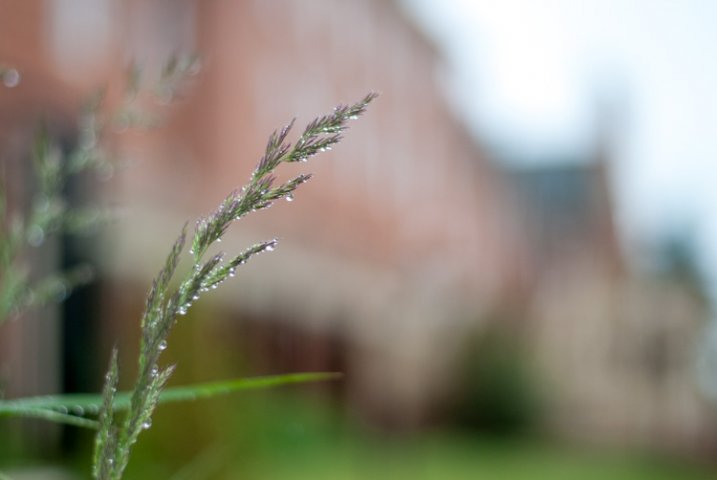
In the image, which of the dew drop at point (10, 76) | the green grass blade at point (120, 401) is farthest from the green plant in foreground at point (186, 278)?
the dew drop at point (10, 76)

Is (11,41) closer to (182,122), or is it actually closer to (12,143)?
(12,143)

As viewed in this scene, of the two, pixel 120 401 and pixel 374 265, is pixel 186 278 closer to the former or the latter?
pixel 120 401

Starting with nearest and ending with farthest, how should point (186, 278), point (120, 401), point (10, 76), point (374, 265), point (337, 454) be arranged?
point (186, 278)
point (120, 401)
point (10, 76)
point (337, 454)
point (374, 265)

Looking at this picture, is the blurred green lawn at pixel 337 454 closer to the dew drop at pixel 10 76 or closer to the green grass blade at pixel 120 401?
the green grass blade at pixel 120 401

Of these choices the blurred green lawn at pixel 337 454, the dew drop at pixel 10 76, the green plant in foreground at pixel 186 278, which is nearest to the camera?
the green plant in foreground at pixel 186 278

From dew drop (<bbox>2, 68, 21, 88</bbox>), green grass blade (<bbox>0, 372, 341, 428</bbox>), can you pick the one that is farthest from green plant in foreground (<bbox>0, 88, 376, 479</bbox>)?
dew drop (<bbox>2, 68, 21, 88</bbox>)

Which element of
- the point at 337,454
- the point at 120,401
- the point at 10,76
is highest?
the point at 10,76

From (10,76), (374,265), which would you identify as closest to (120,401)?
(10,76)

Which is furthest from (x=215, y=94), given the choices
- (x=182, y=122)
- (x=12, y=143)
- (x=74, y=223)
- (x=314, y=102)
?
(x=74, y=223)

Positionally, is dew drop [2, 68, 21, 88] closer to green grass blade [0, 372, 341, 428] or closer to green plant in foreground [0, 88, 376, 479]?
green grass blade [0, 372, 341, 428]

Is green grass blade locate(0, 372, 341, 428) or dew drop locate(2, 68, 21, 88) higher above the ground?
dew drop locate(2, 68, 21, 88)

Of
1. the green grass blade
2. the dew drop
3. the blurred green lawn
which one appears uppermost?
the dew drop
